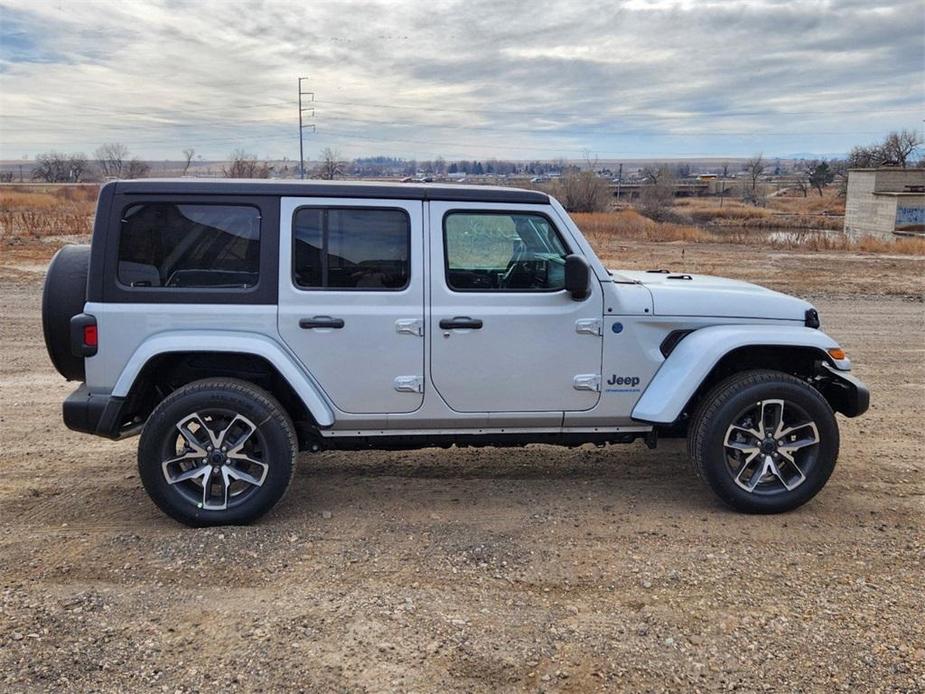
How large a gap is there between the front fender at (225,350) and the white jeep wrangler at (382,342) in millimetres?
13

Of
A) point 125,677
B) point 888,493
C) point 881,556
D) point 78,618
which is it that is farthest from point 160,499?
point 888,493

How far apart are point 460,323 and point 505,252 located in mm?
534

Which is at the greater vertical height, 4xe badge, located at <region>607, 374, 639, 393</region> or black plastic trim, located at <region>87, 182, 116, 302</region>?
black plastic trim, located at <region>87, 182, 116, 302</region>

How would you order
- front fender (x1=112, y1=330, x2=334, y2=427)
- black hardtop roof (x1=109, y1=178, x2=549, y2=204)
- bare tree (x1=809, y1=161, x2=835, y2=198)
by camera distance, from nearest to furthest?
1. front fender (x1=112, y1=330, x2=334, y2=427)
2. black hardtop roof (x1=109, y1=178, x2=549, y2=204)
3. bare tree (x1=809, y1=161, x2=835, y2=198)

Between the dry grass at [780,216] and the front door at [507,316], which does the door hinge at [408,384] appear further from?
the dry grass at [780,216]

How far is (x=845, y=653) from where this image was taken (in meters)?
3.31

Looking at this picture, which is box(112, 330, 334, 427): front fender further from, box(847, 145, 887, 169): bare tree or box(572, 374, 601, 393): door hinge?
box(847, 145, 887, 169): bare tree

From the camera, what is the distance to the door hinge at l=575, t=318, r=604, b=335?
462 centimetres

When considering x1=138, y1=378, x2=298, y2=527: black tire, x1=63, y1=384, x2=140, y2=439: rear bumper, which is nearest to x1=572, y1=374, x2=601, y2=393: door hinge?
x1=138, y1=378, x2=298, y2=527: black tire

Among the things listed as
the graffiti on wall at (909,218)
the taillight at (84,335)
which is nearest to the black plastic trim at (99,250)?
the taillight at (84,335)

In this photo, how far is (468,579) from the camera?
12.9ft

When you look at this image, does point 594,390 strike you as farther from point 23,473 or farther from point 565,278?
point 23,473

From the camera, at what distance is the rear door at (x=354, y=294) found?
176 inches

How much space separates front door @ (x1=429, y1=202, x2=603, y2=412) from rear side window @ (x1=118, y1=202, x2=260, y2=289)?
1.10m
